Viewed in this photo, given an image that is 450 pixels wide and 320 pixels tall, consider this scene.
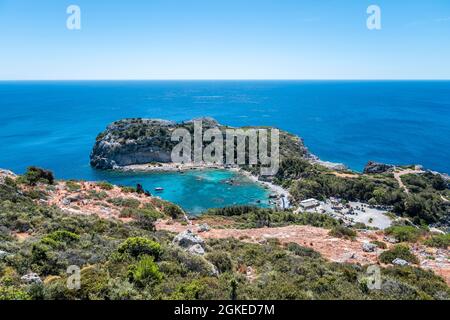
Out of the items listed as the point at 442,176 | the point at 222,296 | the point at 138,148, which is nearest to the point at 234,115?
the point at 138,148

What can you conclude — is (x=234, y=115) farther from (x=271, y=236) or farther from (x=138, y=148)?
(x=271, y=236)

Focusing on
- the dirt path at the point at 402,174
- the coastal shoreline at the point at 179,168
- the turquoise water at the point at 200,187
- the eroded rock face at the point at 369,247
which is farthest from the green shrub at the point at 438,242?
the coastal shoreline at the point at 179,168

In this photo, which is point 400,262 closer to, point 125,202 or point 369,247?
point 369,247

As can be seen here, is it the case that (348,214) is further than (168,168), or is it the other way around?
(168,168)

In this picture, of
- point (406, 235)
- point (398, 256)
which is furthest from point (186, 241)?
point (406, 235)

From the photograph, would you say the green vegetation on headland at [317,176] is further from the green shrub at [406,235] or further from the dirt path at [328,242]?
the dirt path at [328,242]
